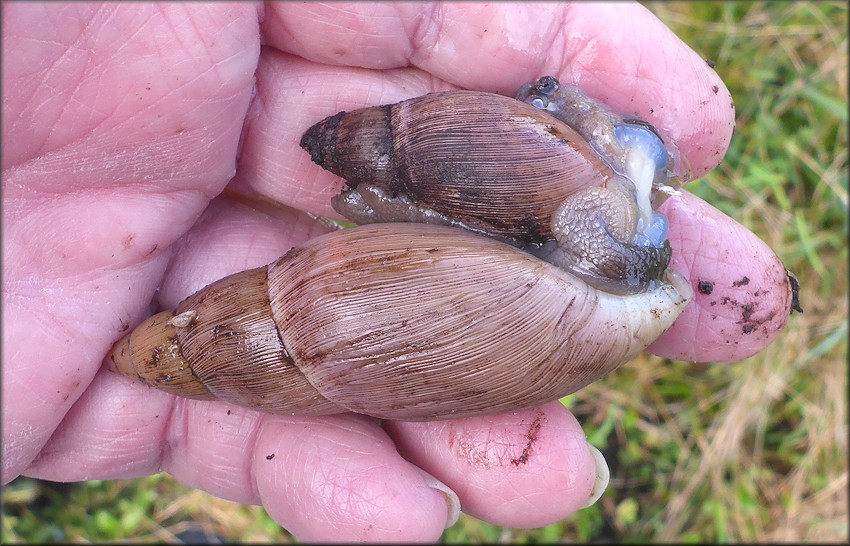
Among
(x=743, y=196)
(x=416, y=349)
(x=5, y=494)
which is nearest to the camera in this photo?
(x=416, y=349)

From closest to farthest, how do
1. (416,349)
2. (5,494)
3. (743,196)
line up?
1. (416,349)
2. (5,494)
3. (743,196)

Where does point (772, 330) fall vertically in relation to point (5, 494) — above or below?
above

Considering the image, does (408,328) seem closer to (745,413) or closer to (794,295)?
(794,295)

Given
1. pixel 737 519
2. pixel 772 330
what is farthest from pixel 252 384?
pixel 737 519

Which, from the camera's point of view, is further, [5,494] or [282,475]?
[5,494]

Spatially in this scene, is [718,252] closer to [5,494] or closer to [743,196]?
[743,196]

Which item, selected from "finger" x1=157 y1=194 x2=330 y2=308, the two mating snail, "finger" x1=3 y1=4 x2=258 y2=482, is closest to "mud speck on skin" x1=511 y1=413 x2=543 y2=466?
the two mating snail

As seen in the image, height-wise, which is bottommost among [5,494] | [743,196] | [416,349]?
[5,494]
